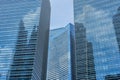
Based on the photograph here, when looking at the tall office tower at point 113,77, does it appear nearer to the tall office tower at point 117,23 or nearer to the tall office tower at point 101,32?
the tall office tower at point 101,32

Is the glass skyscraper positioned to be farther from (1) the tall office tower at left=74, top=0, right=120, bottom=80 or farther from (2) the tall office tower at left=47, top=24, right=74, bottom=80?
(2) the tall office tower at left=47, top=24, right=74, bottom=80

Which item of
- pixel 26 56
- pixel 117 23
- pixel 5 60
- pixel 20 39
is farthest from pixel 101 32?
pixel 5 60

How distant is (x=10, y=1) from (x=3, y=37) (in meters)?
21.8

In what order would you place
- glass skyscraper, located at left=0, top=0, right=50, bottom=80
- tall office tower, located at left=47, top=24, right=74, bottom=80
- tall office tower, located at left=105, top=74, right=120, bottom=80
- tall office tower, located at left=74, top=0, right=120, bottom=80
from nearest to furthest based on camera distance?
tall office tower, located at left=105, top=74, right=120, bottom=80, tall office tower, located at left=74, top=0, right=120, bottom=80, glass skyscraper, located at left=0, top=0, right=50, bottom=80, tall office tower, located at left=47, top=24, right=74, bottom=80

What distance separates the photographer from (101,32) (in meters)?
117

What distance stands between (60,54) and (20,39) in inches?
1916

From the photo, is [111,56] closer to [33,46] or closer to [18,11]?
[33,46]

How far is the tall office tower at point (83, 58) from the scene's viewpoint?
11050cm

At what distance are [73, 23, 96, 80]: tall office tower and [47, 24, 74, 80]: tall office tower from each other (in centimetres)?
3228

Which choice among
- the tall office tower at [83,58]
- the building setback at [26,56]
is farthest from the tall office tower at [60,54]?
the tall office tower at [83,58]

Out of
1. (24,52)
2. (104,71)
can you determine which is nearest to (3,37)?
(24,52)

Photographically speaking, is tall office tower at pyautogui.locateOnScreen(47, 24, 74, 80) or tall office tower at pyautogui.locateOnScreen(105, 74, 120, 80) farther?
tall office tower at pyautogui.locateOnScreen(47, 24, 74, 80)

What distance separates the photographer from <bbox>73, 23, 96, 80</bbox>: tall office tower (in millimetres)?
110500

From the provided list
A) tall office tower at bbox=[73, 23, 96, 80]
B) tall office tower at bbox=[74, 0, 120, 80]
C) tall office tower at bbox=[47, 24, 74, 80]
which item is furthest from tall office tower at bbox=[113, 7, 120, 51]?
tall office tower at bbox=[47, 24, 74, 80]
